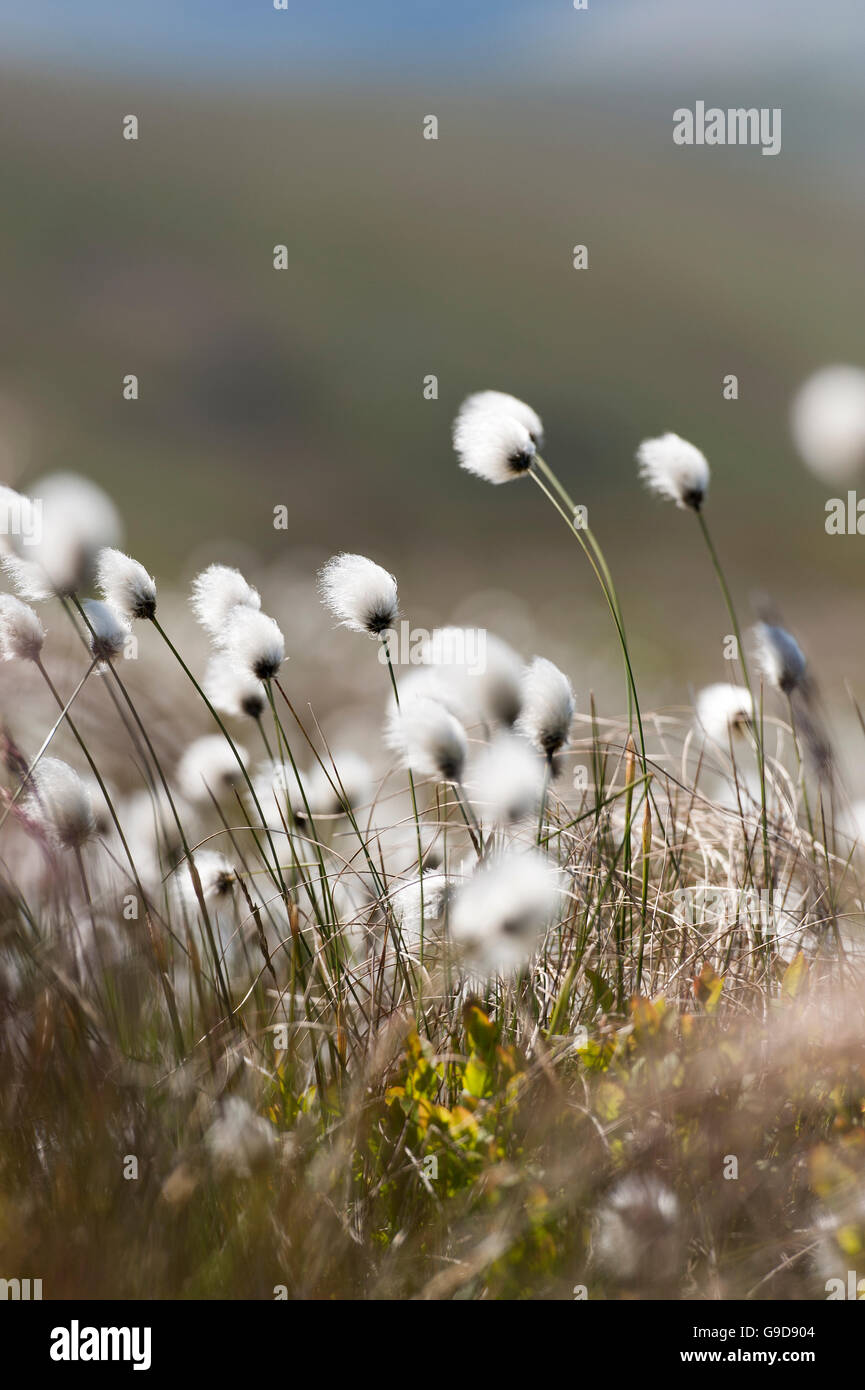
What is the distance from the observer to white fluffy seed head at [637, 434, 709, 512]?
2.63 meters

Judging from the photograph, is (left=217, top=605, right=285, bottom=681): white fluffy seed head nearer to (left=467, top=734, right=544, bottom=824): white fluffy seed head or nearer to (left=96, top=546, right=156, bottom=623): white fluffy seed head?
(left=96, top=546, right=156, bottom=623): white fluffy seed head

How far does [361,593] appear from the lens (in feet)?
7.79

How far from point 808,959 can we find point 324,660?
7609mm

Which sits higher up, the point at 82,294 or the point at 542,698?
the point at 82,294

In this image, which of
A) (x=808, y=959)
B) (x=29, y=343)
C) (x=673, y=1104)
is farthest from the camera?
(x=29, y=343)

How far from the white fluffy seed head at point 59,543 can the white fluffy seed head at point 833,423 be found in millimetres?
1742

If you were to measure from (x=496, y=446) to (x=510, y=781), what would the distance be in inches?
34.8

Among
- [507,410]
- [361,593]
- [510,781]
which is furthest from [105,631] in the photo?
[507,410]

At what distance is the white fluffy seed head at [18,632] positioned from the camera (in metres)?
2.44

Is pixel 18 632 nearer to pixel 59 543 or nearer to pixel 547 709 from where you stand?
pixel 59 543

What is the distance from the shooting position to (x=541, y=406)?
4609 centimetres

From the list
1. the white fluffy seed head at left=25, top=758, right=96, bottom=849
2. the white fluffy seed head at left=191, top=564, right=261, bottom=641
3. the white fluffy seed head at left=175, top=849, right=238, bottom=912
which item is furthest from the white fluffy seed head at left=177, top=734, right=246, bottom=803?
the white fluffy seed head at left=25, top=758, right=96, bottom=849
